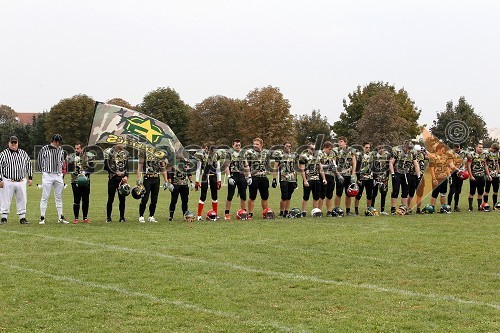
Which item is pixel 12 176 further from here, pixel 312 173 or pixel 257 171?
pixel 312 173

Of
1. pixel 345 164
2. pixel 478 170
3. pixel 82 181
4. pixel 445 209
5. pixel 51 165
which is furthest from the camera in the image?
pixel 478 170

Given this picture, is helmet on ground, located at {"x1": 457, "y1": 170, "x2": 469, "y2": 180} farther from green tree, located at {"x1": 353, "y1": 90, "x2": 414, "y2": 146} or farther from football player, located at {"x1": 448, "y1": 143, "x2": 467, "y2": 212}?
green tree, located at {"x1": 353, "y1": 90, "x2": 414, "y2": 146}

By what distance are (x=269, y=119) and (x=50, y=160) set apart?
6462 centimetres

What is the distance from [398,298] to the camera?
7512mm

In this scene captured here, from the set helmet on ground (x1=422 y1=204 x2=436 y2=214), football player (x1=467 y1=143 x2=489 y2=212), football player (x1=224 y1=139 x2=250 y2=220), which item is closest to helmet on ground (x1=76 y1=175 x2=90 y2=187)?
football player (x1=224 y1=139 x2=250 y2=220)

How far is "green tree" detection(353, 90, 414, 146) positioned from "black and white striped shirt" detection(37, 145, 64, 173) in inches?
2144

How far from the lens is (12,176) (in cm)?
1523

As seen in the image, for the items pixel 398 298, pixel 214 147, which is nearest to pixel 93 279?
pixel 398 298

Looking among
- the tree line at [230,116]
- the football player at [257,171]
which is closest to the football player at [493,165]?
the football player at [257,171]

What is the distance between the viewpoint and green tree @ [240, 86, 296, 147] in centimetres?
7925

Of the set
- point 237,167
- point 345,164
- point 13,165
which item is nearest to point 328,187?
point 345,164

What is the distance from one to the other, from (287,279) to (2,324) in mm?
3522

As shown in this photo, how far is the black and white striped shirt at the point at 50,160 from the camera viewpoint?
15.1m

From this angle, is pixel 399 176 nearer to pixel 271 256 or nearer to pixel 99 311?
pixel 271 256
